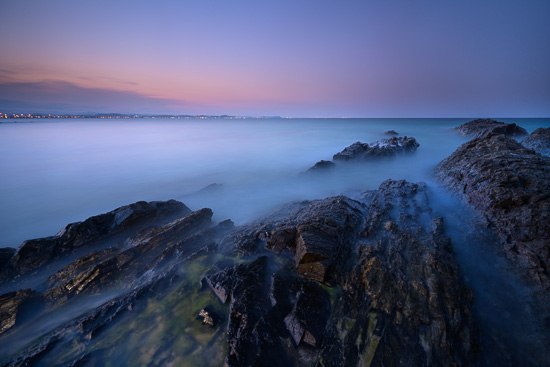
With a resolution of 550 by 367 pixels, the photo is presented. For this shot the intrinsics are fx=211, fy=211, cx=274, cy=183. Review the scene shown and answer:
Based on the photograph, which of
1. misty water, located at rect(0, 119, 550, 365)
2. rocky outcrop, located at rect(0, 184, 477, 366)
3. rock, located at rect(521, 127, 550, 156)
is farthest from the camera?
rock, located at rect(521, 127, 550, 156)

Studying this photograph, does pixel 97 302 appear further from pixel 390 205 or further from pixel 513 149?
pixel 513 149

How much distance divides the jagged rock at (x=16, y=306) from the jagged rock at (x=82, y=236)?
4.57ft

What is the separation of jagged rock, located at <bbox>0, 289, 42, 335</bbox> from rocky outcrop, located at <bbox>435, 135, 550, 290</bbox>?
1096 cm

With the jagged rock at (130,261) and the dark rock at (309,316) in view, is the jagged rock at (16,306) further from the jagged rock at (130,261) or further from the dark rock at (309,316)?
the dark rock at (309,316)

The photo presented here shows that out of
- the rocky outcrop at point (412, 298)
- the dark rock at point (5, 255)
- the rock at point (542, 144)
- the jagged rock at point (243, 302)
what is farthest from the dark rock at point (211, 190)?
the rock at point (542, 144)

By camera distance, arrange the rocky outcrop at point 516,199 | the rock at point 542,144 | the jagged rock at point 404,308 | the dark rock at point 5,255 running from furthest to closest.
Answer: the rock at point 542,144
the dark rock at point 5,255
the rocky outcrop at point 516,199
the jagged rock at point 404,308

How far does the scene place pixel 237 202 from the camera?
11609mm

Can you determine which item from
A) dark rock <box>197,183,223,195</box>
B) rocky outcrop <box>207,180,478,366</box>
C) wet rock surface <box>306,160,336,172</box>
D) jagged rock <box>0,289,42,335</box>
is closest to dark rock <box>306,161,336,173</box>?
wet rock surface <box>306,160,336,172</box>

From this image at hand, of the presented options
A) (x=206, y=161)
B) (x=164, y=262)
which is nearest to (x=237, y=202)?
(x=164, y=262)

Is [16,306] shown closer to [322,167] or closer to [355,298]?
[355,298]

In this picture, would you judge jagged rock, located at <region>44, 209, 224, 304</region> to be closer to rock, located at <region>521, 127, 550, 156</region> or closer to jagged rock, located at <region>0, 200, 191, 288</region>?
jagged rock, located at <region>0, 200, 191, 288</region>

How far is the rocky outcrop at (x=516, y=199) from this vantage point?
4422 mm

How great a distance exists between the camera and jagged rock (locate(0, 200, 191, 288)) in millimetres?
6188

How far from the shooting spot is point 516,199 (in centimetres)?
546
